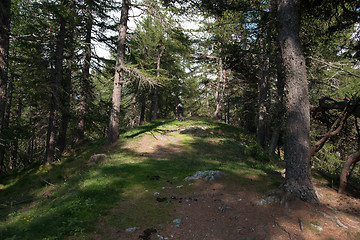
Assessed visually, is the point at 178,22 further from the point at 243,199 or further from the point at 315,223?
the point at 315,223

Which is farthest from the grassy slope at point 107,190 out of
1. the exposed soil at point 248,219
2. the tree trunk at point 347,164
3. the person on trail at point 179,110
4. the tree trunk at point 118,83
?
the person on trail at point 179,110

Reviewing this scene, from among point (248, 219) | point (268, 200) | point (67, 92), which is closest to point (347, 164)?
point (268, 200)

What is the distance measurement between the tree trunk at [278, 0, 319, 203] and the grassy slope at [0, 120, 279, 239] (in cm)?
152

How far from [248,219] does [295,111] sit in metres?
3.15

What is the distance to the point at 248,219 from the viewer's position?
15.7 feet

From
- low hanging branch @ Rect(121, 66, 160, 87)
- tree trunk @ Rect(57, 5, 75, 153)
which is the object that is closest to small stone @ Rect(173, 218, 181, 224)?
low hanging branch @ Rect(121, 66, 160, 87)

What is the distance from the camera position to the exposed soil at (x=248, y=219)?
4125mm

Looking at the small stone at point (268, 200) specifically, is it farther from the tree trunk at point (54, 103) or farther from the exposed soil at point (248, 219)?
the tree trunk at point (54, 103)

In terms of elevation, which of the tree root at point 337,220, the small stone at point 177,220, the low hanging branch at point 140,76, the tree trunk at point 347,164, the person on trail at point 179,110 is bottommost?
the small stone at point 177,220

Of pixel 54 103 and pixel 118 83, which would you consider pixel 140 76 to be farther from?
pixel 54 103

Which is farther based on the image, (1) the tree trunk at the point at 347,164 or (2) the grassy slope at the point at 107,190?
(1) the tree trunk at the point at 347,164

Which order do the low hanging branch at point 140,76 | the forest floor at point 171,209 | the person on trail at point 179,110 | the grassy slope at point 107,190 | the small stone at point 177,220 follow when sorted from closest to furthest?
the forest floor at point 171,209, the grassy slope at point 107,190, the small stone at point 177,220, the low hanging branch at point 140,76, the person on trail at point 179,110

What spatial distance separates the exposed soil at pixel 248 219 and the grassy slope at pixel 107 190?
455 millimetres

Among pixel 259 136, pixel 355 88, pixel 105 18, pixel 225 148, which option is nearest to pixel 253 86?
pixel 259 136
